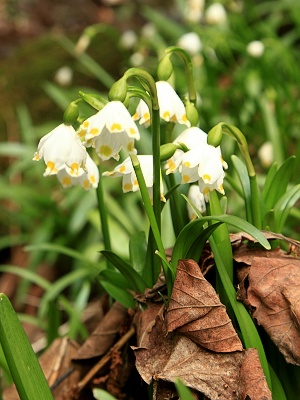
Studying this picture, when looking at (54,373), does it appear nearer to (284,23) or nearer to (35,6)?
(284,23)

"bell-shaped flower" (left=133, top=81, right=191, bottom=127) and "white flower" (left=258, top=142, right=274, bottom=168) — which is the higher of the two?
"bell-shaped flower" (left=133, top=81, right=191, bottom=127)

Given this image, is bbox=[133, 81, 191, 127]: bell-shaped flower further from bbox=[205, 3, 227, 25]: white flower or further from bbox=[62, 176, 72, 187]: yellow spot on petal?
bbox=[205, 3, 227, 25]: white flower

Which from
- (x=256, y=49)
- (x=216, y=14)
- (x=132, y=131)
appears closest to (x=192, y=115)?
(x=132, y=131)

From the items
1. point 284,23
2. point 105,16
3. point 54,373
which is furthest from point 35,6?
point 54,373

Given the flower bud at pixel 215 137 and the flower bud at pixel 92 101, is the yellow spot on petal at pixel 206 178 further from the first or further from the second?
the flower bud at pixel 92 101

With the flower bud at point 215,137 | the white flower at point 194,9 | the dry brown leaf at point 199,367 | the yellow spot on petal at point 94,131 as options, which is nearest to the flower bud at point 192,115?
the flower bud at point 215,137

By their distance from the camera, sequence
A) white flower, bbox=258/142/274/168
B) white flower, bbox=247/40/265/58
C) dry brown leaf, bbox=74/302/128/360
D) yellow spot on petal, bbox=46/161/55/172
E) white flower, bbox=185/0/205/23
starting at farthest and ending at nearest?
white flower, bbox=185/0/205/23 → white flower, bbox=247/40/265/58 → white flower, bbox=258/142/274/168 → dry brown leaf, bbox=74/302/128/360 → yellow spot on petal, bbox=46/161/55/172

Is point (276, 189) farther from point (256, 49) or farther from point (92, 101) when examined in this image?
point (256, 49)

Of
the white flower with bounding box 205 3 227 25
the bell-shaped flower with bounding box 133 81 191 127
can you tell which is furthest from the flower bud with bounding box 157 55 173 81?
the white flower with bounding box 205 3 227 25
